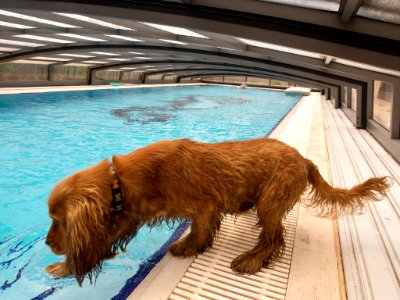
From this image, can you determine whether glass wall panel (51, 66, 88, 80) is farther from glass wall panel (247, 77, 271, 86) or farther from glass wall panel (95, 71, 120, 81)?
glass wall panel (247, 77, 271, 86)

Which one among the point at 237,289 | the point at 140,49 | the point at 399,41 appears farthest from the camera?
the point at 140,49

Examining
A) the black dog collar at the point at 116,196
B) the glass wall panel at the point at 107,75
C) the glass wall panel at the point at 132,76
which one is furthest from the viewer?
the glass wall panel at the point at 132,76

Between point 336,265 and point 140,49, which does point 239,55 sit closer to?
point 140,49

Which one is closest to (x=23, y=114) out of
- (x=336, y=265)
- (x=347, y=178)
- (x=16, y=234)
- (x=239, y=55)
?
(x=16, y=234)

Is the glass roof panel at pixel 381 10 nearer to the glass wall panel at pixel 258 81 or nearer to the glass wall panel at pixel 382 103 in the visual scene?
the glass wall panel at pixel 382 103

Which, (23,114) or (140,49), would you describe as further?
(140,49)

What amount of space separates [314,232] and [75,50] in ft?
59.4

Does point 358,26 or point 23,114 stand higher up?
point 358,26

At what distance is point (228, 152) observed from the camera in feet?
8.75

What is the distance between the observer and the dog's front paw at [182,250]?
279cm

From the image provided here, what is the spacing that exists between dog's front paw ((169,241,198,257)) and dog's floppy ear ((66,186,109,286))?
0.89 metres

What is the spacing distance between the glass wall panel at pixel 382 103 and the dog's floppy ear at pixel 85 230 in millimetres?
7284

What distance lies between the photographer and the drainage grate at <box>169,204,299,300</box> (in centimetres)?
231

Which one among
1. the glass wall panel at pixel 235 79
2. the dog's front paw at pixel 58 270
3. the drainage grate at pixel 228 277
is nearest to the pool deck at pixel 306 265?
the drainage grate at pixel 228 277
